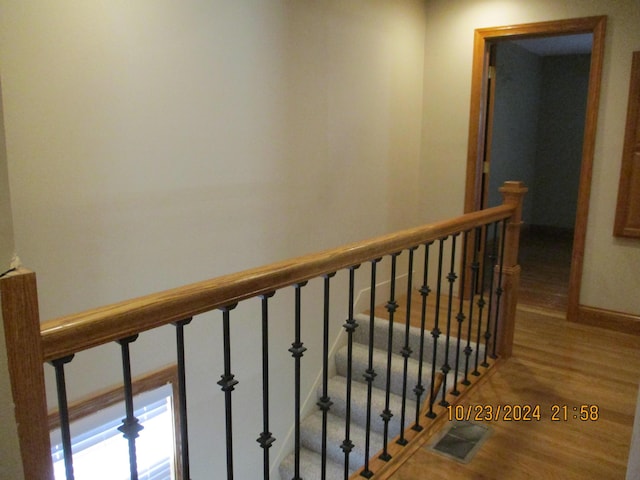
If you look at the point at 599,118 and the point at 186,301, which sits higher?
the point at 599,118

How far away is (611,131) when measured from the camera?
11.6 feet

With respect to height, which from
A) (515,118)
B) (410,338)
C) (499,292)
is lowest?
(410,338)

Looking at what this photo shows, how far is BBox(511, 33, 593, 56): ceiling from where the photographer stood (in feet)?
18.8

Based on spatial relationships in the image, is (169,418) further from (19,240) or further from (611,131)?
(611,131)

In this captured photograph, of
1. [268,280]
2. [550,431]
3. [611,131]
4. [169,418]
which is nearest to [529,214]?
[611,131]

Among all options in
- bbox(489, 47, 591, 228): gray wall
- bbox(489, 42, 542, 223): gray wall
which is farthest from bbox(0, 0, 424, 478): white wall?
bbox(489, 47, 591, 228): gray wall

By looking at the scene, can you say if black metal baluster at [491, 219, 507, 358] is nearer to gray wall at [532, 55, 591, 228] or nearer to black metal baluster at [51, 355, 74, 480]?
black metal baluster at [51, 355, 74, 480]

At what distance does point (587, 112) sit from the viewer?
3615mm

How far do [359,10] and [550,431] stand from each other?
2.85 m

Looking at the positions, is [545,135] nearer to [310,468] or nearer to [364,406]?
[364,406]

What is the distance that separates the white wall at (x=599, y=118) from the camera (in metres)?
3.47

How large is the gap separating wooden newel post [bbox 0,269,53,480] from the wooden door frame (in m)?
3.64

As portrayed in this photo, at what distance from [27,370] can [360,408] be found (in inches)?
115

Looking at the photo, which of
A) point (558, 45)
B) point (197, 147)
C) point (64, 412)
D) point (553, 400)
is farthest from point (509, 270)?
point (558, 45)
